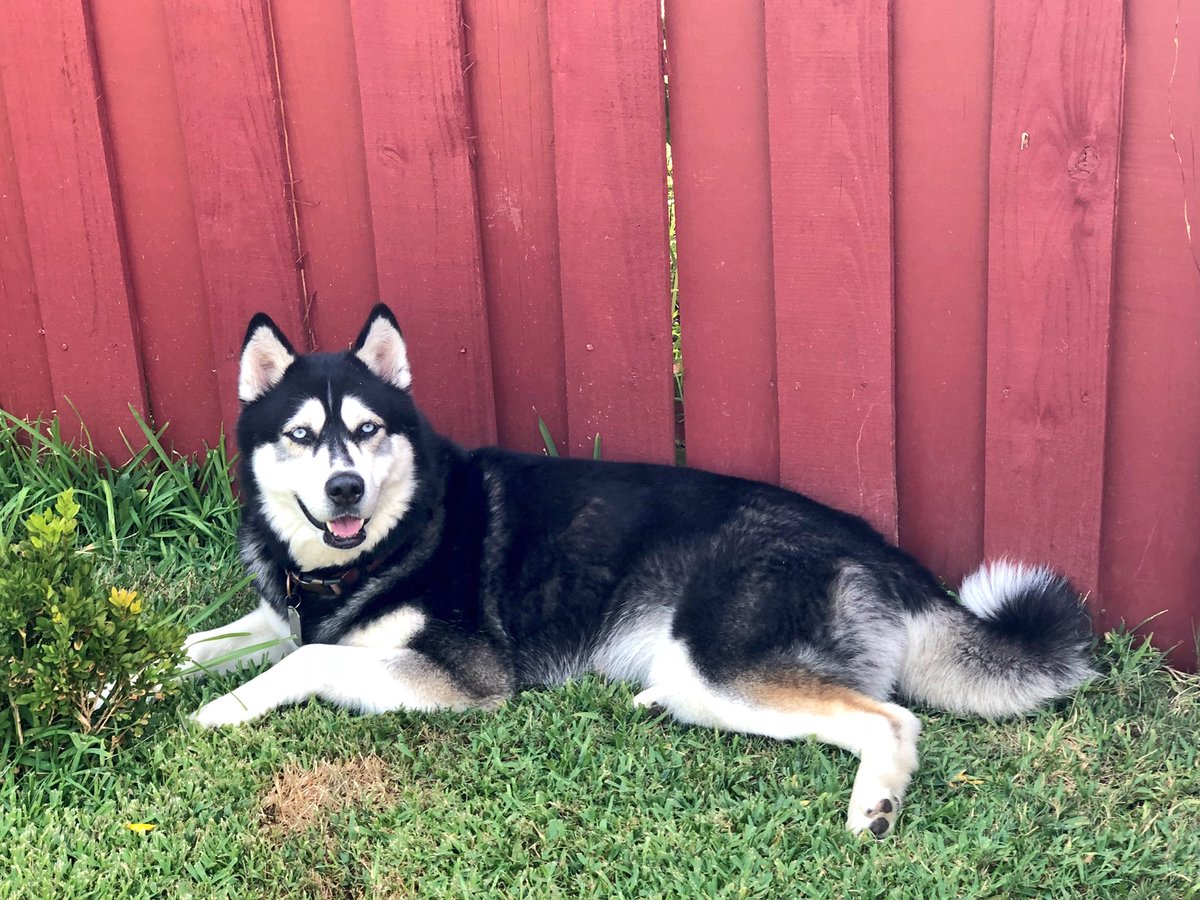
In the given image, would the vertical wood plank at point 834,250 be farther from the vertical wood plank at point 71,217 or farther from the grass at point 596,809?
the vertical wood plank at point 71,217

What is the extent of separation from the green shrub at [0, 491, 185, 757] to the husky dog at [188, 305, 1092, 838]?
0.26 meters

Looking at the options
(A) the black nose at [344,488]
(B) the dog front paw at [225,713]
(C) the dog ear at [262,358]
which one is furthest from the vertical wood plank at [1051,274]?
(B) the dog front paw at [225,713]

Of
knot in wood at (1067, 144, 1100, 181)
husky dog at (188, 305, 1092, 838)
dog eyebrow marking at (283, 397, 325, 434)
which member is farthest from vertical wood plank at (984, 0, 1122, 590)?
dog eyebrow marking at (283, 397, 325, 434)

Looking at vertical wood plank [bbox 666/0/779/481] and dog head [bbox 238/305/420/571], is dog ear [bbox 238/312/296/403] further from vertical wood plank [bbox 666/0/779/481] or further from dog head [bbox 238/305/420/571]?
vertical wood plank [bbox 666/0/779/481]

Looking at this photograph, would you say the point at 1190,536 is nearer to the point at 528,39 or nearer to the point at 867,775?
the point at 867,775

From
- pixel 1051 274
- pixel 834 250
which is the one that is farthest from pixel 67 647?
pixel 1051 274

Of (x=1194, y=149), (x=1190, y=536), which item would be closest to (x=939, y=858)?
(x=1190, y=536)

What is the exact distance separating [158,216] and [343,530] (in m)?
1.57

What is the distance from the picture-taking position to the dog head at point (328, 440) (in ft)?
10.8

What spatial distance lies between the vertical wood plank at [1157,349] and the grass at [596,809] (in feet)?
0.85

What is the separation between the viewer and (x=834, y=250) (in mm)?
3547

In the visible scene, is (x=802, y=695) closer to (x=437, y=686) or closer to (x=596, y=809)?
(x=596, y=809)

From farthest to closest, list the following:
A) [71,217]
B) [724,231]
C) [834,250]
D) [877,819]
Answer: [71,217]
[724,231]
[834,250]
[877,819]

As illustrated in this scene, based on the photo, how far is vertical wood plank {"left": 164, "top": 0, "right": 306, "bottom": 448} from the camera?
393 cm
